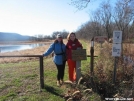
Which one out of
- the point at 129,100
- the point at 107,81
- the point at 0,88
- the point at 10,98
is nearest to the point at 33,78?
the point at 0,88

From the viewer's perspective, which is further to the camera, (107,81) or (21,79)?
(21,79)

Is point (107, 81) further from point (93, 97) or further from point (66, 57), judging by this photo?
point (66, 57)

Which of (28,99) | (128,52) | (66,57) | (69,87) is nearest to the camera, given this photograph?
(28,99)

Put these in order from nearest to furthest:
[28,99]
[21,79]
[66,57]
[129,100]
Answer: [129,100] < [28,99] < [66,57] < [21,79]

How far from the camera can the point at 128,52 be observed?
771cm

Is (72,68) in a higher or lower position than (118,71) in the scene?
higher

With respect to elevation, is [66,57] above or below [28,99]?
above

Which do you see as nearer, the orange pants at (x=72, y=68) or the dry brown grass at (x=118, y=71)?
the dry brown grass at (x=118, y=71)

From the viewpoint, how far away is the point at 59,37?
19.6 ft

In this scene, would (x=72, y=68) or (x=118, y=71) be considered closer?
(x=72, y=68)

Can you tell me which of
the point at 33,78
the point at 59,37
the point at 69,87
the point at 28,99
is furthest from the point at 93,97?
the point at 33,78

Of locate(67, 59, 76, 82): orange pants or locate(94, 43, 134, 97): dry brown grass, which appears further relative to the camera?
locate(67, 59, 76, 82): orange pants

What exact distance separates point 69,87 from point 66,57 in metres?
1.04

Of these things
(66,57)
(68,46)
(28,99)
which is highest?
(68,46)
